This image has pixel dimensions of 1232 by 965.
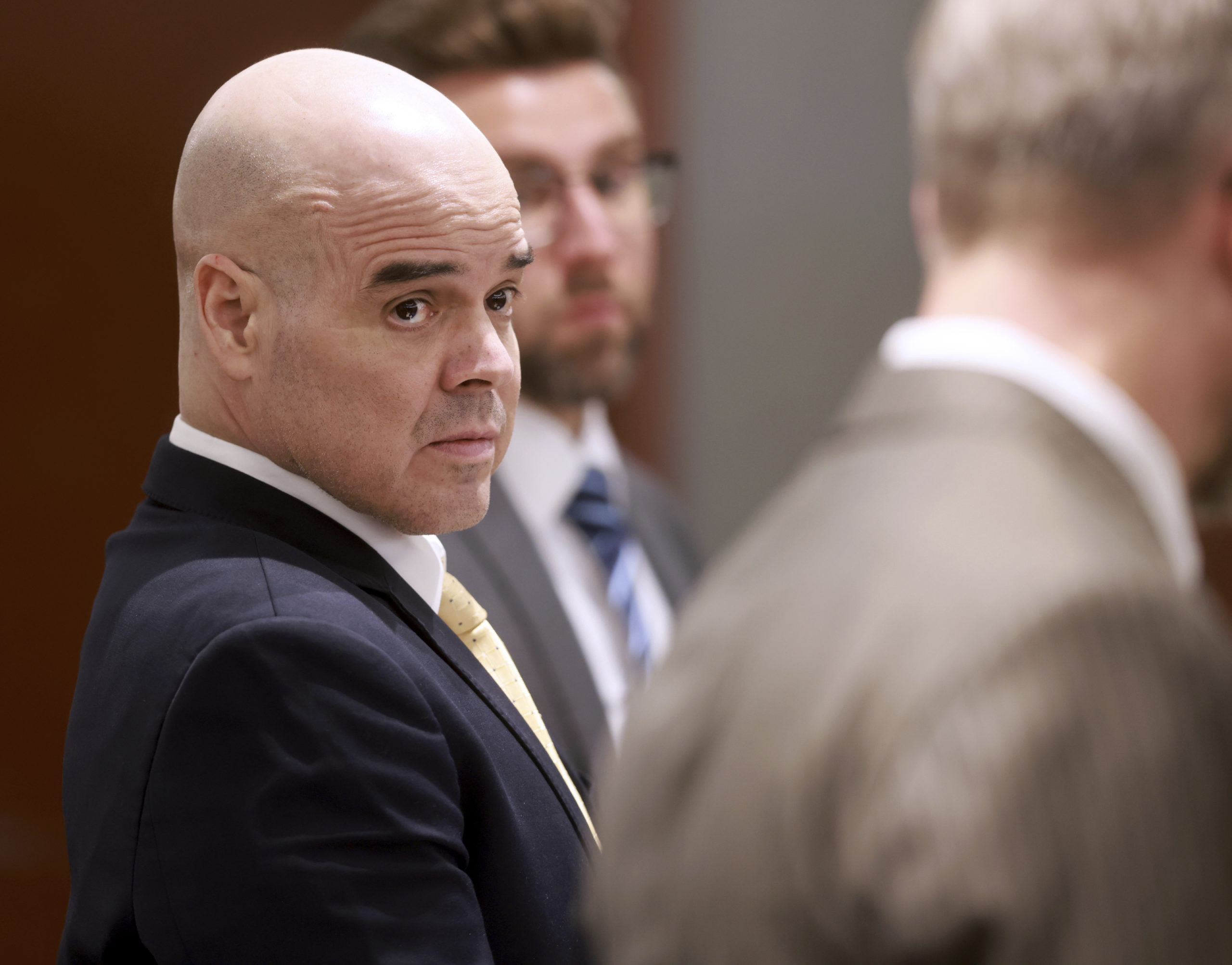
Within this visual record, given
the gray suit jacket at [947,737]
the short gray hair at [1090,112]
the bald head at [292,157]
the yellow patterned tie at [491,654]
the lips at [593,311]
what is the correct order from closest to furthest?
1. the gray suit jacket at [947,737]
2. the short gray hair at [1090,112]
3. the bald head at [292,157]
4. the yellow patterned tie at [491,654]
5. the lips at [593,311]

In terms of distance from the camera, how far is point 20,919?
2281mm

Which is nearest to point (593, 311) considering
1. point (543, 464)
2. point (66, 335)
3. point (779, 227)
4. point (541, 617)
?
point (543, 464)

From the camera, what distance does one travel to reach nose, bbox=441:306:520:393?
106 cm

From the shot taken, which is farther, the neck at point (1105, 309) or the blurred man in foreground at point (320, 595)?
the blurred man in foreground at point (320, 595)

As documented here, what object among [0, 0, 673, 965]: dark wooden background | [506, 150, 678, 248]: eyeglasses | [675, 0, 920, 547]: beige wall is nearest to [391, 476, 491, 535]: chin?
[506, 150, 678, 248]: eyeglasses

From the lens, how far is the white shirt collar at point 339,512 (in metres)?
1.05

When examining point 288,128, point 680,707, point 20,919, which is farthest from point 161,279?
point 680,707

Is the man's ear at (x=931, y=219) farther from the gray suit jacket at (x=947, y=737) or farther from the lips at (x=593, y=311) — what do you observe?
the lips at (x=593, y=311)

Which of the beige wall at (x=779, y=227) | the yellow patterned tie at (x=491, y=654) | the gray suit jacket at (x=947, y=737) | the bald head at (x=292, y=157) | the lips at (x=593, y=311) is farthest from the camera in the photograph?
the beige wall at (x=779, y=227)

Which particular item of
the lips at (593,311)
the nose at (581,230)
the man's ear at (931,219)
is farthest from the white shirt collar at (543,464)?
the man's ear at (931,219)

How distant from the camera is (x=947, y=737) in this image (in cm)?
62

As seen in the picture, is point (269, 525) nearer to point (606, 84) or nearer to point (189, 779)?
point (189, 779)

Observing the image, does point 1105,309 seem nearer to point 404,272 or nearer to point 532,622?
point 404,272

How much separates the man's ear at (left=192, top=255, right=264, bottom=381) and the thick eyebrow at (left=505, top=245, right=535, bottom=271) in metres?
0.19
